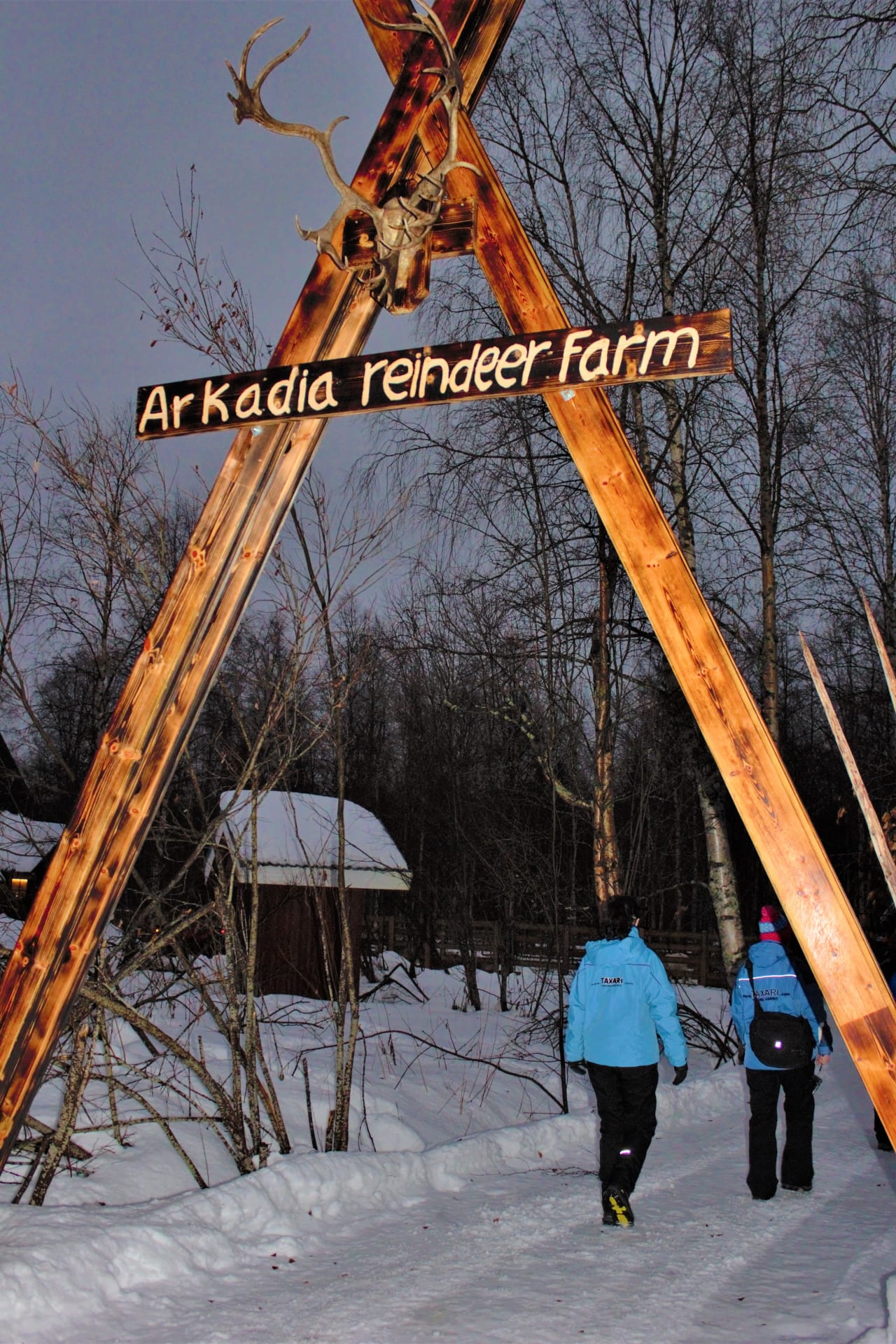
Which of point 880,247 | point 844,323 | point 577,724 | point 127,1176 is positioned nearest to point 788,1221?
point 127,1176

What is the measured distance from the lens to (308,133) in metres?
4.55

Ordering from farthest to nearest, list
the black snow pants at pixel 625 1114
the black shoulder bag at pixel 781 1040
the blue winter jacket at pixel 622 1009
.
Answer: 1. the black shoulder bag at pixel 781 1040
2. the blue winter jacket at pixel 622 1009
3. the black snow pants at pixel 625 1114

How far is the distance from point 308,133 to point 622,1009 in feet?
15.0

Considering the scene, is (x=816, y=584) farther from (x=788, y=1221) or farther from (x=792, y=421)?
(x=788, y=1221)

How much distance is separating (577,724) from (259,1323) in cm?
718

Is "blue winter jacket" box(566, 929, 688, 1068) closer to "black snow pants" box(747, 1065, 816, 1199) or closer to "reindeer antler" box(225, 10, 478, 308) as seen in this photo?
"black snow pants" box(747, 1065, 816, 1199)

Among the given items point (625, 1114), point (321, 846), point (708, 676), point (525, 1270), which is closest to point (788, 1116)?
point (625, 1114)

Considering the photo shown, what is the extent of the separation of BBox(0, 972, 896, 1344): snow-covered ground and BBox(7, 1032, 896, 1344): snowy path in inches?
0.5

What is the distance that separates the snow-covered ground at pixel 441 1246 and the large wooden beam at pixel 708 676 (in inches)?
44.1

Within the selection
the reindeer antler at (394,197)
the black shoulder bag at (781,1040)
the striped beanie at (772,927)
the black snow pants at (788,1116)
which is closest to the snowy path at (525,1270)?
the black snow pants at (788,1116)

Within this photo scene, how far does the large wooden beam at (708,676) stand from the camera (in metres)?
3.92

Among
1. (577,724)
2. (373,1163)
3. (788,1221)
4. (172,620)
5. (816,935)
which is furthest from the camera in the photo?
(577,724)

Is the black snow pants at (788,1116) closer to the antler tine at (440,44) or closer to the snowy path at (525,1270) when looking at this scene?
the snowy path at (525,1270)

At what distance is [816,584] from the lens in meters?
15.6
